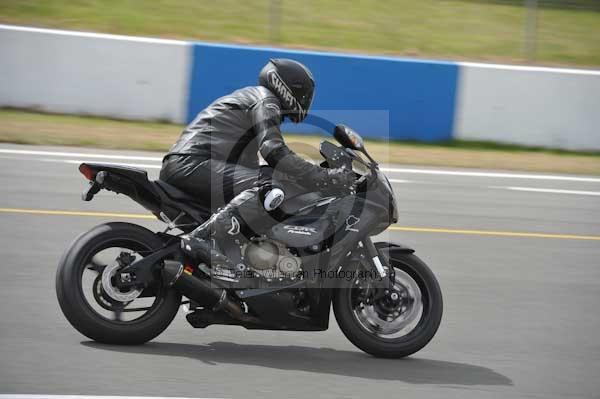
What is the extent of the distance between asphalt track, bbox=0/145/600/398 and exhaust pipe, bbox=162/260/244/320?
30cm

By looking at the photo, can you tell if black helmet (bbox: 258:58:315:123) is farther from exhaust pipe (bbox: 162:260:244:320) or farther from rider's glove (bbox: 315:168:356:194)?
exhaust pipe (bbox: 162:260:244:320)

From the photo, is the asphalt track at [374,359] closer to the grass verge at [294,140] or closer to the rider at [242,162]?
the rider at [242,162]

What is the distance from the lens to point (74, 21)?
1589cm

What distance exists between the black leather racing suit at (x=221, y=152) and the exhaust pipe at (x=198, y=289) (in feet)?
1.41

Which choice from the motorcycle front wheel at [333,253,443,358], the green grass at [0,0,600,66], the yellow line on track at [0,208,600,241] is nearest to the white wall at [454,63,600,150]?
the green grass at [0,0,600,66]

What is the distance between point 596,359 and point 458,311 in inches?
42.7

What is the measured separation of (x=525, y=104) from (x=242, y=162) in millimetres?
8754

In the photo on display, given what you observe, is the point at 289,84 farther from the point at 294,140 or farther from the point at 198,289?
the point at 294,140

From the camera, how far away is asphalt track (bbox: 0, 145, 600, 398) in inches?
202

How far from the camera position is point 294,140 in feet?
41.7

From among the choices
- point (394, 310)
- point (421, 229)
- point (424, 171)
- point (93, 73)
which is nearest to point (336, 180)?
point (394, 310)

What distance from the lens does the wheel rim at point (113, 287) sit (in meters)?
5.46

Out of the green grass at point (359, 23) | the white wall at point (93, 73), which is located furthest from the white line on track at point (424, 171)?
the green grass at point (359, 23)

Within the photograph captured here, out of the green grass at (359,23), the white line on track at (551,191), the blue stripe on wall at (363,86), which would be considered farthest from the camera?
the green grass at (359,23)
